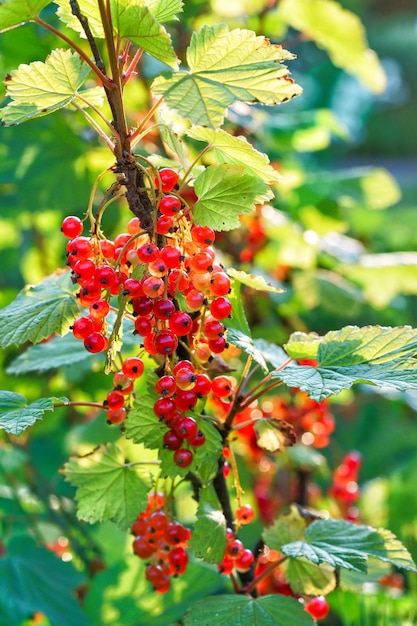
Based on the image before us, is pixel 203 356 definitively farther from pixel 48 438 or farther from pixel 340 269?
pixel 48 438

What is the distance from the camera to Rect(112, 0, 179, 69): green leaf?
1.82 feet

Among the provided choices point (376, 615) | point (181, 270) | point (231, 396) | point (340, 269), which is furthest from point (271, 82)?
point (340, 269)

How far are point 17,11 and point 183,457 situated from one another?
1.29 ft

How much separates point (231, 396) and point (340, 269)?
0.90 metres

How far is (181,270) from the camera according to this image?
61 cm

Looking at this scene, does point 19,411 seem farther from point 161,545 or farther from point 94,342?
point 161,545

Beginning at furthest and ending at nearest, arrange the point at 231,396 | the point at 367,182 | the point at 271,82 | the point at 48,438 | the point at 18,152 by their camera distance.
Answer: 1. the point at 48,438
2. the point at 367,182
3. the point at 18,152
4. the point at 231,396
5. the point at 271,82

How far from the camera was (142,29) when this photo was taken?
0.56 meters

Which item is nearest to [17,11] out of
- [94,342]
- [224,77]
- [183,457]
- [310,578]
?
[224,77]

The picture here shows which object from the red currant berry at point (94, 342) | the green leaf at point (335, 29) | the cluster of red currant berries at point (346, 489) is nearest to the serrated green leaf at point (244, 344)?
the red currant berry at point (94, 342)

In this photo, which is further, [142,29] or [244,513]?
[244,513]

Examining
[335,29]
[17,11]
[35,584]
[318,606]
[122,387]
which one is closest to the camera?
[17,11]

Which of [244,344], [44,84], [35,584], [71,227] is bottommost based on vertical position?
[35,584]

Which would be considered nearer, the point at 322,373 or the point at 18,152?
the point at 322,373
